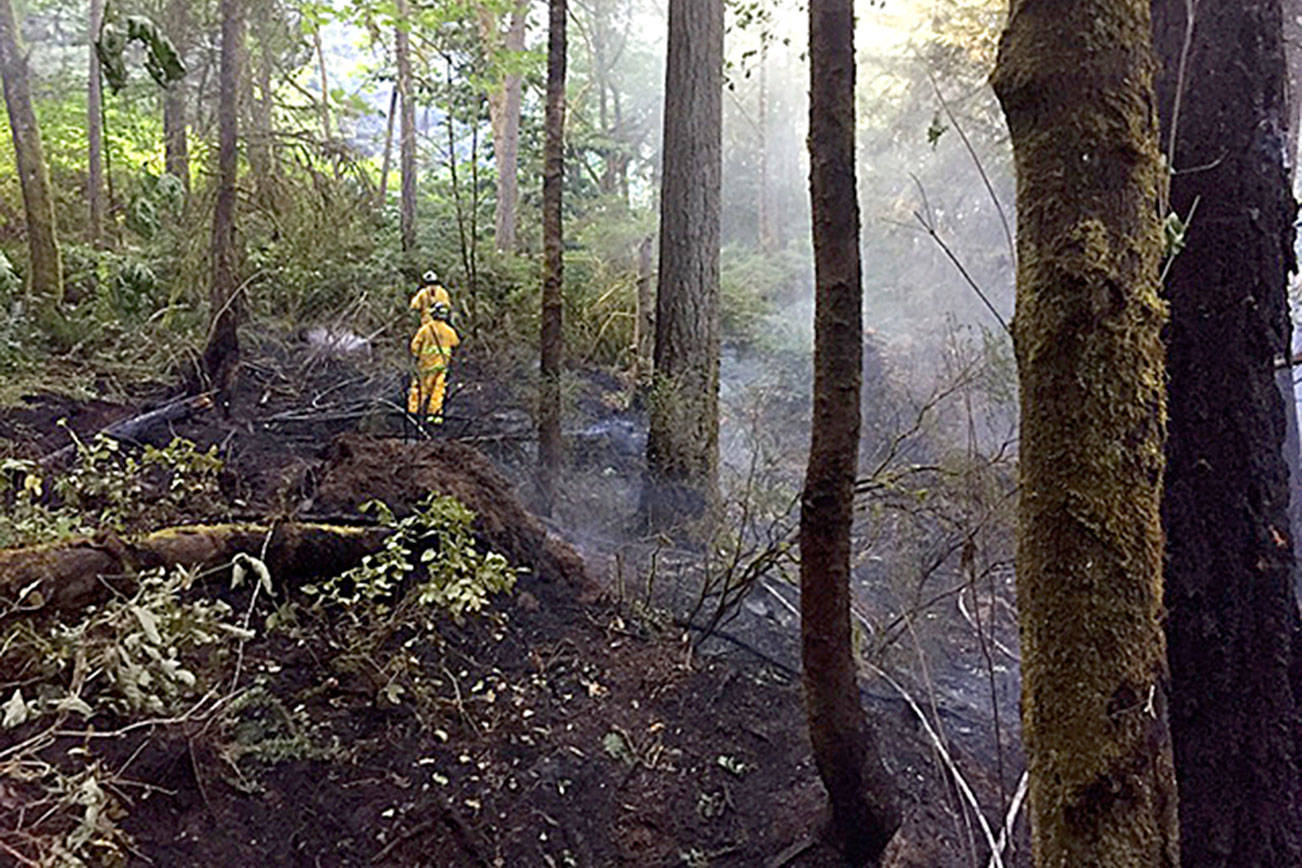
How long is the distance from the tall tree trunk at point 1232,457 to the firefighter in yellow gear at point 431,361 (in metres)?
5.69

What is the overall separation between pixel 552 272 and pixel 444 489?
2.84 m

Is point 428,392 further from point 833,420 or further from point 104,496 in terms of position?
point 833,420

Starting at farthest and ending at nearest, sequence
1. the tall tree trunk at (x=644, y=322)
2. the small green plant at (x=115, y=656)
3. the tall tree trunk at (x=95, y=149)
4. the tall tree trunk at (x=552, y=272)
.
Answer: the tall tree trunk at (x=644, y=322)
the tall tree trunk at (x=95, y=149)
the tall tree trunk at (x=552, y=272)
the small green plant at (x=115, y=656)

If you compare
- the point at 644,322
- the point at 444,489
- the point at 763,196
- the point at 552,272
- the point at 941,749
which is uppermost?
the point at 763,196

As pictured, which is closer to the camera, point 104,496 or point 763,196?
point 104,496

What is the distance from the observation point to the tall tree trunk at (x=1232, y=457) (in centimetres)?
282

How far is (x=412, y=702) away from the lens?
3734mm

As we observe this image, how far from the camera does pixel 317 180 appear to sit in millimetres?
8242

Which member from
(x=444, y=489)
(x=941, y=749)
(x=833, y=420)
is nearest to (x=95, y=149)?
(x=444, y=489)

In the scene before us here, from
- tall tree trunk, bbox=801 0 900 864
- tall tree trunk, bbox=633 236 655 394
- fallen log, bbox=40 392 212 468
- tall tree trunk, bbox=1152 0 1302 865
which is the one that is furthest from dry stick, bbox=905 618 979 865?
tall tree trunk, bbox=633 236 655 394

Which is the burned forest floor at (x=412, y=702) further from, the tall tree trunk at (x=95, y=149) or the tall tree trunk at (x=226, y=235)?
the tall tree trunk at (x=95, y=149)

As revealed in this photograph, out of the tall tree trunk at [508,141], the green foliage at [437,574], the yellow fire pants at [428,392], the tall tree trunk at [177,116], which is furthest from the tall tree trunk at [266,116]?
the green foliage at [437,574]

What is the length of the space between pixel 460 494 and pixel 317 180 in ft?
15.4

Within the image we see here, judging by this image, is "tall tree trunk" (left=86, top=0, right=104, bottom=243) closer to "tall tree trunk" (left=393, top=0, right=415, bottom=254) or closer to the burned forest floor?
"tall tree trunk" (left=393, top=0, right=415, bottom=254)
